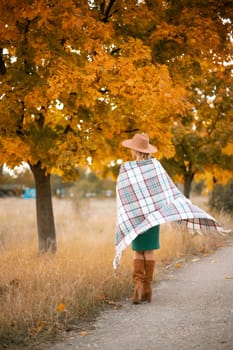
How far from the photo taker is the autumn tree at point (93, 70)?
6.78 meters

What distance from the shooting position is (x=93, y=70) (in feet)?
22.2

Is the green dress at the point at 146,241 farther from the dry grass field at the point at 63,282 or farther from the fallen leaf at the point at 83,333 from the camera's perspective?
the fallen leaf at the point at 83,333

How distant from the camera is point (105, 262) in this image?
25.0ft

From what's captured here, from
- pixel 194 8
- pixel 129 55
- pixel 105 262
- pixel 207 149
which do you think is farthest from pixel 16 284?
pixel 207 149

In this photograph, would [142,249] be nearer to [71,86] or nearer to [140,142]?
[140,142]

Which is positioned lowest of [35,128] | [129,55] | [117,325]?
[117,325]

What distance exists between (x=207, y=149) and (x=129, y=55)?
236 inches

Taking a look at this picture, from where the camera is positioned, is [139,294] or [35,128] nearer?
[139,294]

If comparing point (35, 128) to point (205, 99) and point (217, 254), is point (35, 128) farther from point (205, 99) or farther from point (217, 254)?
point (205, 99)

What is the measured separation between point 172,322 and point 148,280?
2.90ft

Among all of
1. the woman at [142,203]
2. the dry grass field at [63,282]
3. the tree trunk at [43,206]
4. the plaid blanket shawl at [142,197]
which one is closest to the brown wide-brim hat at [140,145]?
the woman at [142,203]

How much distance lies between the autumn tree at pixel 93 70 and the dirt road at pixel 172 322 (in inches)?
88.4

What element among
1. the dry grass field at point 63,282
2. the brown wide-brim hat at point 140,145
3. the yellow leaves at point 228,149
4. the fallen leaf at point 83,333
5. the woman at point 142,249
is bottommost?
the fallen leaf at point 83,333

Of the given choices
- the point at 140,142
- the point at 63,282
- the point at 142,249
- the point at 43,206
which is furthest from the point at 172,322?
the point at 43,206
